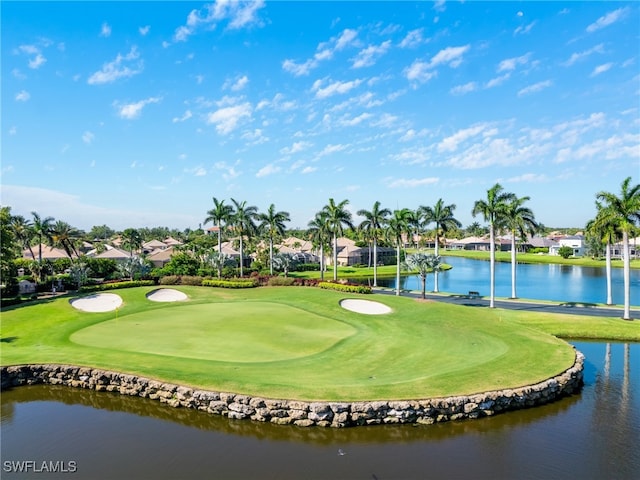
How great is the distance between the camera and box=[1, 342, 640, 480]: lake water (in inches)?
559

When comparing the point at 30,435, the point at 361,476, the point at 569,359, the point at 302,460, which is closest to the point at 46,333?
the point at 30,435

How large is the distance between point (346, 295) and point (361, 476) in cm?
2888

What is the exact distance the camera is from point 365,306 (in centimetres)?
3894

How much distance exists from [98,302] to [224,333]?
18.6 m

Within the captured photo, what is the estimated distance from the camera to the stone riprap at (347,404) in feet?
57.4

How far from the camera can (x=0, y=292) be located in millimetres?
39906

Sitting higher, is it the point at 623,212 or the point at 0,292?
the point at 623,212

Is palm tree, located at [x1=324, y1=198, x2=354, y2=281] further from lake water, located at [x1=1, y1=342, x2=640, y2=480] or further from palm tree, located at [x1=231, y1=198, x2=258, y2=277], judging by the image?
lake water, located at [x1=1, y1=342, x2=640, y2=480]

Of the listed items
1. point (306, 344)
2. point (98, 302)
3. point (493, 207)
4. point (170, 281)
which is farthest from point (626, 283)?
point (98, 302)

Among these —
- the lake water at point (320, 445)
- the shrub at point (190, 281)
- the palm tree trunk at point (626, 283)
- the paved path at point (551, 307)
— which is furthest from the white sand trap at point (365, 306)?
the shrub at point (190, 281)

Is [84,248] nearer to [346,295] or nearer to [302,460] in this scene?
[346,295]

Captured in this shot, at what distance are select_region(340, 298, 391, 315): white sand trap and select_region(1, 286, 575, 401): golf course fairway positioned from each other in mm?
664

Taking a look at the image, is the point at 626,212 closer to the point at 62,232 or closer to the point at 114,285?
the point at 114,285

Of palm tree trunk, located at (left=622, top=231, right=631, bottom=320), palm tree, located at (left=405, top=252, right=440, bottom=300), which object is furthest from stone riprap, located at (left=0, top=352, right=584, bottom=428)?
palm tree, located at (left=405, top=252, right=440, bottom=300)
